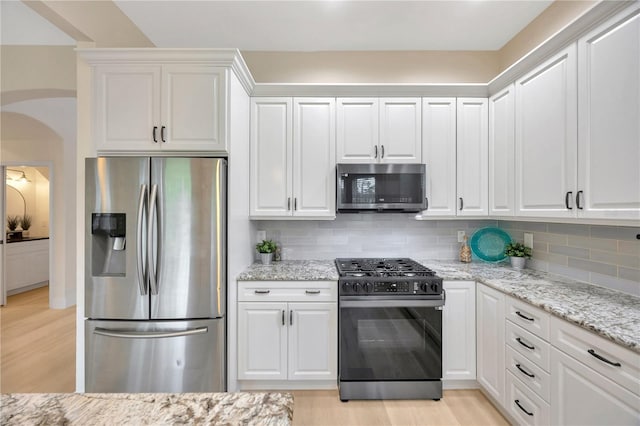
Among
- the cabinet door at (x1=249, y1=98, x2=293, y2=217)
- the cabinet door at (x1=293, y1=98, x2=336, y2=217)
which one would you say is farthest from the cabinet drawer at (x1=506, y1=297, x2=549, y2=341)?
the cabinet door at (x1=249, y1=98, x2=293, y2=217)

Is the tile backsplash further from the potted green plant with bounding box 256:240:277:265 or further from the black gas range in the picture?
the black gas range

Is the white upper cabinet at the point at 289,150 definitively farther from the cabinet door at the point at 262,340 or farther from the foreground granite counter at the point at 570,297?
the foreground granite counter at the point at 570,297

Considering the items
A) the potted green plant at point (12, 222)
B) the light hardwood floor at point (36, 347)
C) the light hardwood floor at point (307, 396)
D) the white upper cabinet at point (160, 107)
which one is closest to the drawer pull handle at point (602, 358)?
the light hardwood floor at point (307, 396)

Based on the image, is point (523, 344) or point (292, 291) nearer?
point (523, 344)

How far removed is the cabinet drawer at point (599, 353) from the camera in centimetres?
114

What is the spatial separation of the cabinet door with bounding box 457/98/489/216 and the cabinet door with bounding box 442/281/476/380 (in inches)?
29.0

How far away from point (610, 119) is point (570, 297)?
39.2 inches

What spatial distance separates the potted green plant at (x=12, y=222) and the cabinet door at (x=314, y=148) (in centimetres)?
673

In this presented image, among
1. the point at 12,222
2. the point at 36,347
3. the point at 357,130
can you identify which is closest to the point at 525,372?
the point at 357,130

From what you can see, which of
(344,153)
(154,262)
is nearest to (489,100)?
(344,153)

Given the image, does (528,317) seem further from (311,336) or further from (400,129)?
(400,129)

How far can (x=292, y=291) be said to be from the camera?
7.41 ft

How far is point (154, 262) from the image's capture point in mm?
1915

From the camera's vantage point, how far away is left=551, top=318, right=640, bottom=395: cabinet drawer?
44.8 inches
